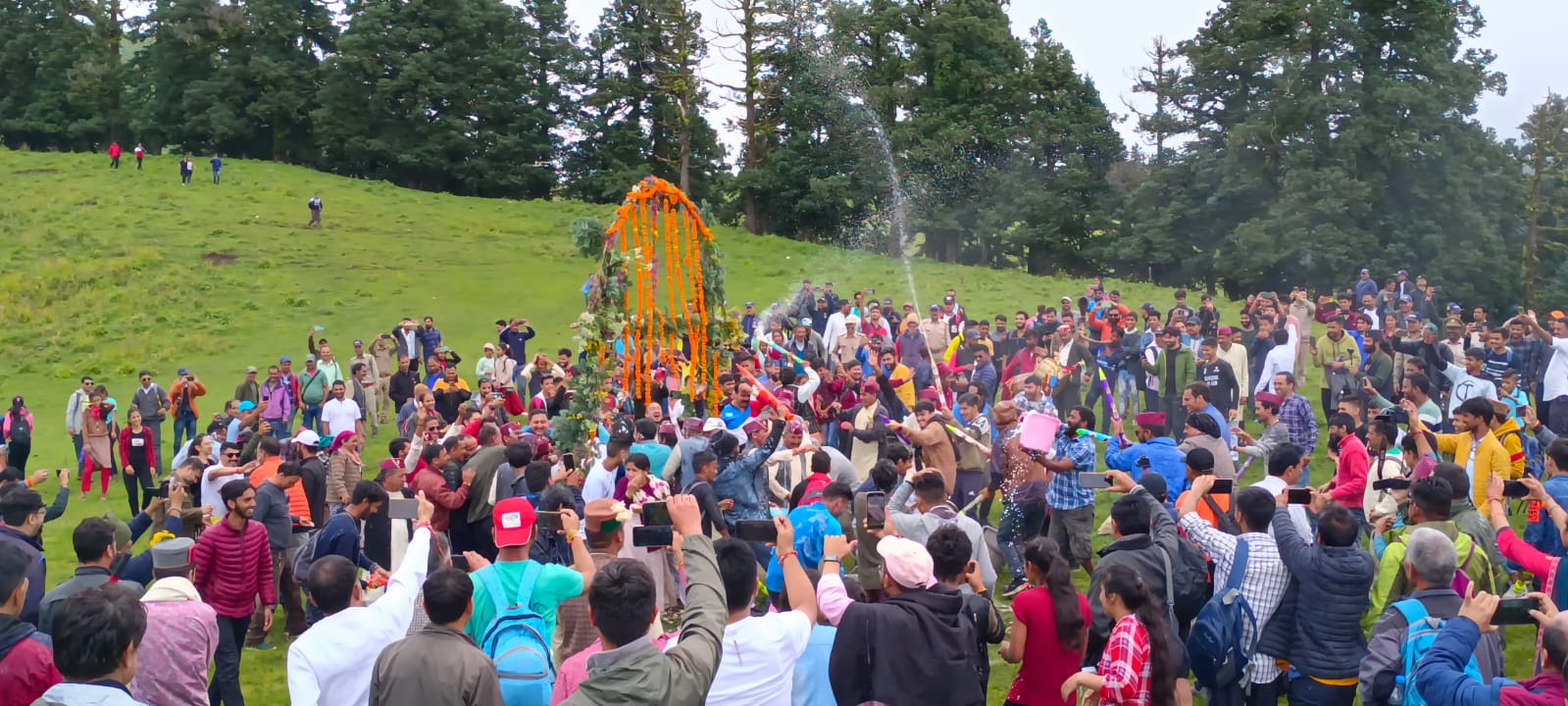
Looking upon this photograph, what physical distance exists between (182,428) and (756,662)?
17180 millimetres

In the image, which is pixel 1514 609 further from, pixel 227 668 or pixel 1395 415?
pixel 227 668

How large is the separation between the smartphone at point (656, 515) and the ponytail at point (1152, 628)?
1.94m

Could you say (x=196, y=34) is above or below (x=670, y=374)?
above

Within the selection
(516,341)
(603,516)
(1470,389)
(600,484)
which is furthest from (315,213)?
(603,516)

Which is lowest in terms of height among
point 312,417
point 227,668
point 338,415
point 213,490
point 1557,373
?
point 312,417

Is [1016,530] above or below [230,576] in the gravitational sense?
above

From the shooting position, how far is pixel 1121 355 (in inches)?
698

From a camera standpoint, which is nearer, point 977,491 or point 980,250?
point 977,491

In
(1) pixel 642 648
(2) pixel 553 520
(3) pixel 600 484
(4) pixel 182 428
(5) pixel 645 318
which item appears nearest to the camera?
(1) pixel 642 648

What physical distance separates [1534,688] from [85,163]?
58.7m

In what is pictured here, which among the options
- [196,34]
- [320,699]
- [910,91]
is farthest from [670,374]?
[196,34]

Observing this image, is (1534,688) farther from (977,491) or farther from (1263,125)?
(1263,125)

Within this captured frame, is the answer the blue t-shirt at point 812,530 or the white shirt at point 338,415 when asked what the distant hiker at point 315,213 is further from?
the blue t-shirt at point 812,530

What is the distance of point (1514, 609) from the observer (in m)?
4.87
